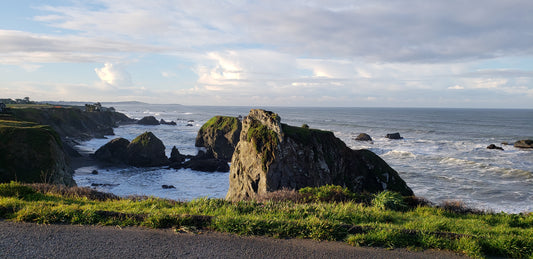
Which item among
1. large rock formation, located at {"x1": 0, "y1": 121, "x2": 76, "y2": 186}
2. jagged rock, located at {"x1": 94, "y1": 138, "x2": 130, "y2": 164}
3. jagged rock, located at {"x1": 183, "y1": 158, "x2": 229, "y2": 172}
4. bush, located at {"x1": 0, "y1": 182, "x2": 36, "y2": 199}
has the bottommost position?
jagged rock, located at {"x1": 183, "y1": 158, "x2": 229, "y2": 172}

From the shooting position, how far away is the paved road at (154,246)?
17.4 feet

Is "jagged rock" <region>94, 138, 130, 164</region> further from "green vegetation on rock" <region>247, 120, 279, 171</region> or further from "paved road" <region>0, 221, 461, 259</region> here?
"paved road" <region>0, 221, 461, 259</region>

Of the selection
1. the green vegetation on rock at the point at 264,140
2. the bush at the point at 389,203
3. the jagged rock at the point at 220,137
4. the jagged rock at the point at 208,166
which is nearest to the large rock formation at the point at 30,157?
the green vegetation on rock at the point at 264,140

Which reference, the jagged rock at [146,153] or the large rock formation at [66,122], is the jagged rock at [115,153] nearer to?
the jagged rock at [146,153]

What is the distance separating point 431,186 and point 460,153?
25.2 m

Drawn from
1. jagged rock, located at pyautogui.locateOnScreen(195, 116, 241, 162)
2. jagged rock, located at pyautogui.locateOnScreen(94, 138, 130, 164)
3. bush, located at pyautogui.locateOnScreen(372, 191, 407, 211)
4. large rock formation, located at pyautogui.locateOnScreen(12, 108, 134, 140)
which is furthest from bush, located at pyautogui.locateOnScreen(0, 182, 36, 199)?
large rock formation, located at pyautogui.locateOnScreen(12, 108, 134, 140)

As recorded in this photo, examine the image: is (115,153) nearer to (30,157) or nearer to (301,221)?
Result: (30,157)

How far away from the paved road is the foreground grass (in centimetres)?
27

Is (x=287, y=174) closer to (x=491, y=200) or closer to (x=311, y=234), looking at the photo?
(x=311, y=234)

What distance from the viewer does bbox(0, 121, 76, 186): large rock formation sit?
19312 millimetres

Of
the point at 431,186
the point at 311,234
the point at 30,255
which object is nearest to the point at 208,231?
the point at 311,234

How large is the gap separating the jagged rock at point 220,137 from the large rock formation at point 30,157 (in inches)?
944

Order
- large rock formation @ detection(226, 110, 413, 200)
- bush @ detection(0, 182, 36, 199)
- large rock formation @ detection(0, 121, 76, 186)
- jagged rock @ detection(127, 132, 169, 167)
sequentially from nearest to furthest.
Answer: bush @ detection(0, 182, 36, 199), large rock formation @ detection(226, 110, 413, 200), large rock formation @ detection(0, 121, 76, 186), jagged rock @ detection(127, 132, 169, 167)

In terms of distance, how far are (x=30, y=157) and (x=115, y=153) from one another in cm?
1956
